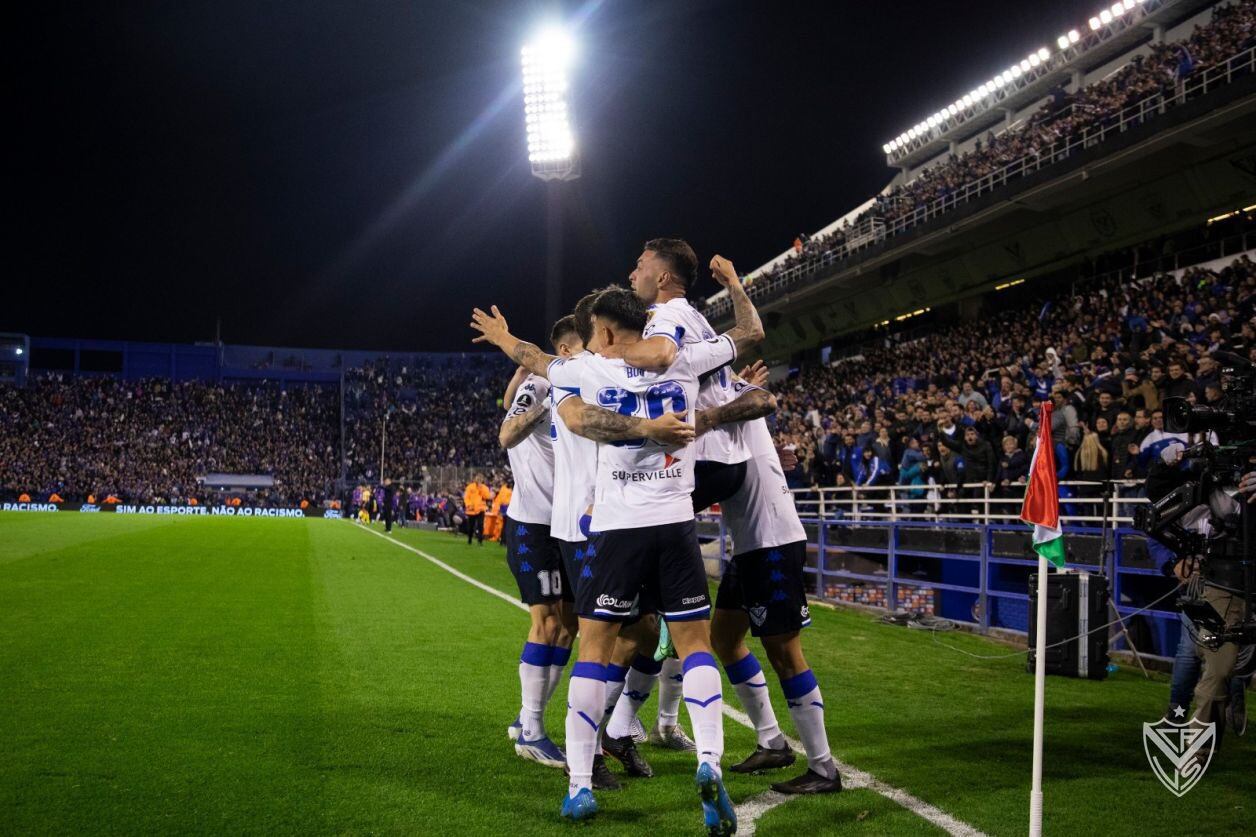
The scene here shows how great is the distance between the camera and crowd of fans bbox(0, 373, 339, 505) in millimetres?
58062

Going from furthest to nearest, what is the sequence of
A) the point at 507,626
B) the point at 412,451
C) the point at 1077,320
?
1. the point at 412,451
2. the point at 1077,320
3. the point at 507,626

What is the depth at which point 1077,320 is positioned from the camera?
2061cm

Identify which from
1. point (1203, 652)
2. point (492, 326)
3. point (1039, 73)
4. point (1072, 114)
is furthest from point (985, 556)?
point (1039, 73)

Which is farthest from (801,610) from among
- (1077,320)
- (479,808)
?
(1077,320)

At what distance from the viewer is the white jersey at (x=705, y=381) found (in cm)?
460

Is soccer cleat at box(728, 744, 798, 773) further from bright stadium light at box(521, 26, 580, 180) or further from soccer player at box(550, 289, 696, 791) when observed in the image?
bright stadium light at box(521, 26, 580, 180)

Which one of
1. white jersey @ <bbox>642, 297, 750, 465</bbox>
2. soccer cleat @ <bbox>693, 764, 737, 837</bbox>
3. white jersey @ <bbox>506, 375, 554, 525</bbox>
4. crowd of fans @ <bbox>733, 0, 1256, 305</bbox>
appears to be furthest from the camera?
crowd of fans @ <bbox>733, 0, 1256, 305</bbox>

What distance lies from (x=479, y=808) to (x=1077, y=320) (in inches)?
771

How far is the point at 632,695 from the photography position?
5.23 meters

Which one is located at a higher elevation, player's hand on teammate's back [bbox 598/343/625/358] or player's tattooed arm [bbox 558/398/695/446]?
player's hand on teammate's back [bbox 598/343/625/358]

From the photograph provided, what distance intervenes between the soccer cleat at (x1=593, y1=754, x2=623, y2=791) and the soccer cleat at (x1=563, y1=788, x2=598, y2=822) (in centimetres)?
53

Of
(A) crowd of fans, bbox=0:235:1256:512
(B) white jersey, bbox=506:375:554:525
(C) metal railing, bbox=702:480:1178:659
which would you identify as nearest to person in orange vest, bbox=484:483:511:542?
(A) crowd of fans, bbox=0:235:1256:512

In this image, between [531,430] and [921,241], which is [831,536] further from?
[921,241]

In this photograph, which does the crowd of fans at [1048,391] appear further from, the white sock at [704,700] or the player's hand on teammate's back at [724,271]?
the white sock at [704,700]
